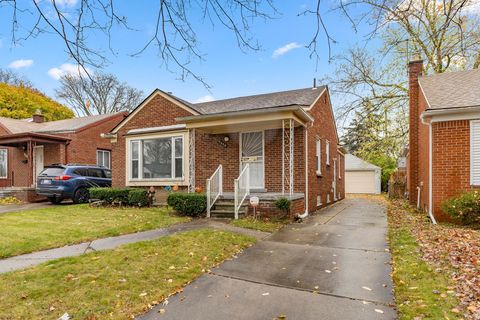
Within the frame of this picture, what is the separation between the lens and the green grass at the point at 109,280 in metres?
3.28

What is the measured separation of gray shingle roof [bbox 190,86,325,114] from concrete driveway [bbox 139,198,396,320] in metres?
6.52

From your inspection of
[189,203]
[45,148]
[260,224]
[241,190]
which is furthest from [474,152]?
[45,148]

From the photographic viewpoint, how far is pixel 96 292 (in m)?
3.65

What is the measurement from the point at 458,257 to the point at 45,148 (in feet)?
66.7

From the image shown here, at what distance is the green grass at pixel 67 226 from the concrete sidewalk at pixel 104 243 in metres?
0.33

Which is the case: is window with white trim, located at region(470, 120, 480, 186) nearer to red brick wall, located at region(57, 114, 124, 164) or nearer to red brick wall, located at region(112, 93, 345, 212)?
red brick wall, located at region(112, 93, 345, 212)

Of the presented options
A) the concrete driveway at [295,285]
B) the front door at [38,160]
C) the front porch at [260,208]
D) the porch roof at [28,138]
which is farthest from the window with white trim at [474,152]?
the front door at [38,160]

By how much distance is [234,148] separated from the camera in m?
11.4

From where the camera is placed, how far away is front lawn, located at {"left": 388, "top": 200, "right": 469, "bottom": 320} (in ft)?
10.5

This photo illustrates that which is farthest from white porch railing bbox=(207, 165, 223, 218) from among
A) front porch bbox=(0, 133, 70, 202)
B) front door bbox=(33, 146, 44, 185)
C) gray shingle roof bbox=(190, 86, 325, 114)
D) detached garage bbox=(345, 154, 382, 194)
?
detached garage bbox=(345, 154, 382, 194)

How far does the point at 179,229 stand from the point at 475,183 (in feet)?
27.3

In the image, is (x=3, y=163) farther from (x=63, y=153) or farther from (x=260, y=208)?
(x=260, y=208)

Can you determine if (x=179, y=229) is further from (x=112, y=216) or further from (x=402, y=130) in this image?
(x=402, y=130)

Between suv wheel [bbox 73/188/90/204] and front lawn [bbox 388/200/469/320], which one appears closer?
front lawn [bbox 388/200/469/320]
